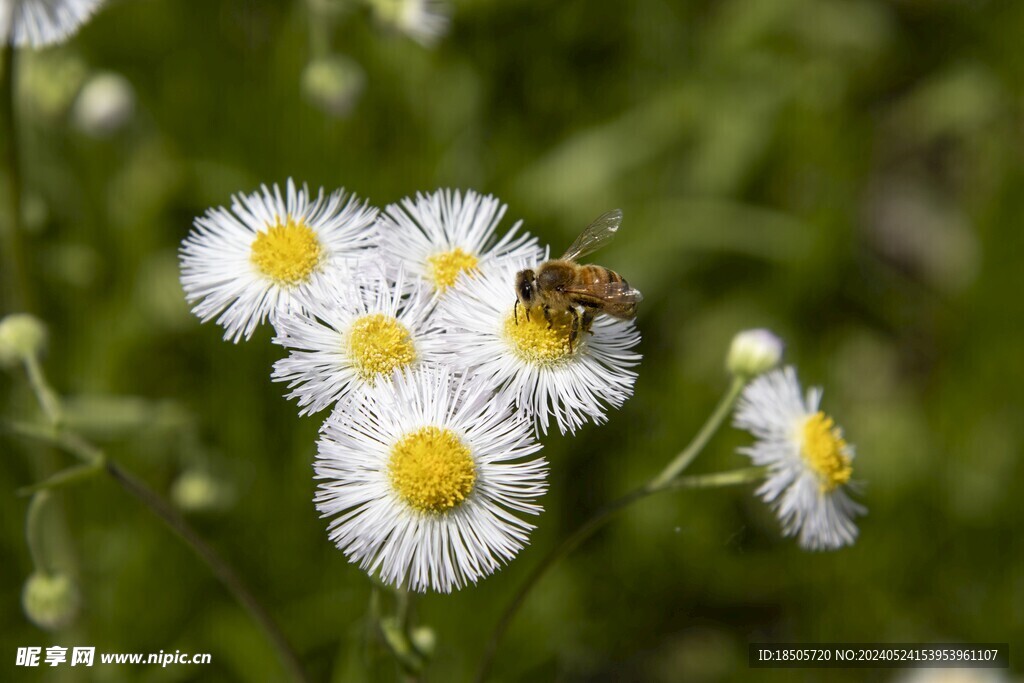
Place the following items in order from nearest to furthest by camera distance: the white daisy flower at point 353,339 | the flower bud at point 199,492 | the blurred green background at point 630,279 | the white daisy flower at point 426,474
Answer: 1. the white daisy flower at point 426,474
2. the white daisy flower at point 353,339
3. the flower bud at point 199,492
4. the blurred green background at point 630,279

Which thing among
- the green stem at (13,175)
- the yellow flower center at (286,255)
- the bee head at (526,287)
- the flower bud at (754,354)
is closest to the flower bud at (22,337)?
the green stem at (13,175)

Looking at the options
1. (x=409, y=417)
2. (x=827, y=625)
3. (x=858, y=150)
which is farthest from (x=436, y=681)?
(x=858, y=150)

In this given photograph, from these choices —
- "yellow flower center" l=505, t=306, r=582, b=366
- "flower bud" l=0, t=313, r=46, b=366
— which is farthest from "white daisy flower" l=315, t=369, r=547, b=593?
"flower bud" l=0, t=313, r=46, b=366

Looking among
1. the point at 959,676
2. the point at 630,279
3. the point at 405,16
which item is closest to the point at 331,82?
the point at 405,16

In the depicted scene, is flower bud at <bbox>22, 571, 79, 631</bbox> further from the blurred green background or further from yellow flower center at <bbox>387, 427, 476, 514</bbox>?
yellow flower center at <bbox>387, 427, 476, 514</bbox>

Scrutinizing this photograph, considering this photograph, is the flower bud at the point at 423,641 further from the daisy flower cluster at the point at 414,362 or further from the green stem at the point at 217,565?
the green stem at the point at 217,565

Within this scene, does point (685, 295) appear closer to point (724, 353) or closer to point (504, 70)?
point (724, 353)

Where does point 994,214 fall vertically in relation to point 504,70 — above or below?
below
